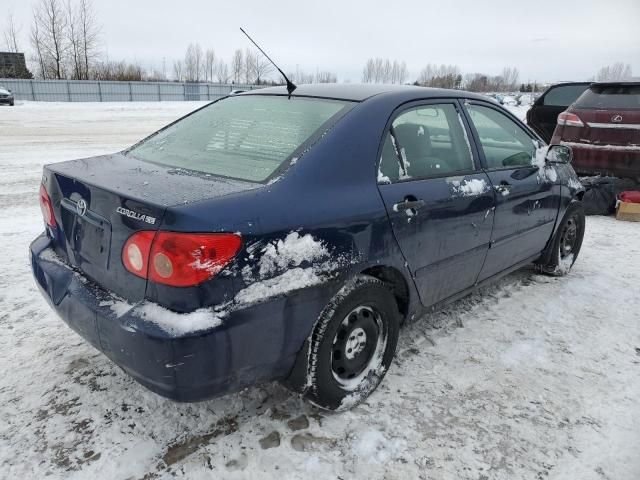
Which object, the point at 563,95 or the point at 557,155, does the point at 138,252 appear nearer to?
the point at 557,155

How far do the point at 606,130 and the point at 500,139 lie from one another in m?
3.90

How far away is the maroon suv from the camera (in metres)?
6.52

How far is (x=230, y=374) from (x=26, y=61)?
5522 centimetres

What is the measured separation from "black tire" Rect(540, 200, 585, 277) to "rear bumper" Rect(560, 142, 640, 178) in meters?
2.60

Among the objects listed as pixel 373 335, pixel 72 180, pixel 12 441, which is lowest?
pixel 12 441

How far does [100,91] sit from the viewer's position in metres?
35.1

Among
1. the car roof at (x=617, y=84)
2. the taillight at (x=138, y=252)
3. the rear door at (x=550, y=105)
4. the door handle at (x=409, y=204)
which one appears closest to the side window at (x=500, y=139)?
the door handle at (x=409, y=204)

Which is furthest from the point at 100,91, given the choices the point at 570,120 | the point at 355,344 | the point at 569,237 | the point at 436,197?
the point at 355,344

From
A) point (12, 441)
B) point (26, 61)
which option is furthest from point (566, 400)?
point (26, 61)

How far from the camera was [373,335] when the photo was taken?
264 centimetres

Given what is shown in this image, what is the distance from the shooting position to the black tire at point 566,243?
4395 millimetres

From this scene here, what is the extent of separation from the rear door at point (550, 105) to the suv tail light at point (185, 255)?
8855 millimetres

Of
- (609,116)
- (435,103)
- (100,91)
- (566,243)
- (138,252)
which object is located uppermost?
(435,103)

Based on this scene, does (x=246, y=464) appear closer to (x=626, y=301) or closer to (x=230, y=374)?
(x=230, y=374)
